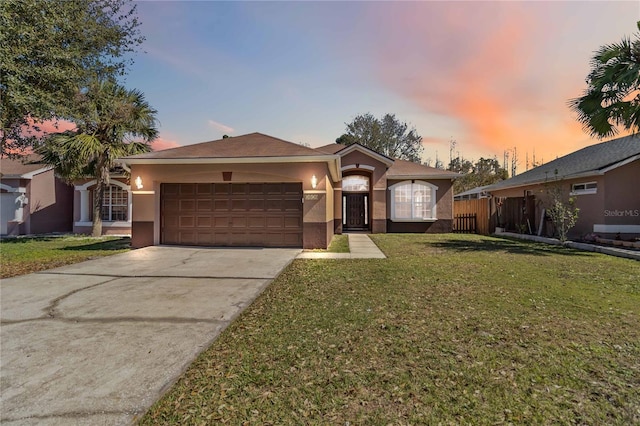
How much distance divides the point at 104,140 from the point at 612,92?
69.7 feet

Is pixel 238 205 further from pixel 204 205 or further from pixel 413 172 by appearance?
pixel 413 172

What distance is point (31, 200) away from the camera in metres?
17.6

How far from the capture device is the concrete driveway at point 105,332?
2398 millimetres

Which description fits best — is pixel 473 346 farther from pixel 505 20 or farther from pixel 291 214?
pixel 505 20

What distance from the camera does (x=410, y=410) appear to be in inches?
90.3

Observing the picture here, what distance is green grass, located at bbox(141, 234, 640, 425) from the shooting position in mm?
2293

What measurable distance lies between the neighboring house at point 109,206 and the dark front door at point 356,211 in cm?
1297

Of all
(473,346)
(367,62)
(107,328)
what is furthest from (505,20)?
(107,328)

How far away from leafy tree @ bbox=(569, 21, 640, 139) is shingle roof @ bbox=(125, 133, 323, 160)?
9931mm

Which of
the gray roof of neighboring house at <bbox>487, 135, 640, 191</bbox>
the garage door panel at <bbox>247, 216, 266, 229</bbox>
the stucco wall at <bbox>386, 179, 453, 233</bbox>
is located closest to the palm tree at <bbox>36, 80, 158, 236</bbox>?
the garage door panel at <bbox>247, 216, 266, 229</bbox>

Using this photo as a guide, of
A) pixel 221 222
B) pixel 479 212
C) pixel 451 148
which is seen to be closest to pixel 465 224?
pixel 479 212

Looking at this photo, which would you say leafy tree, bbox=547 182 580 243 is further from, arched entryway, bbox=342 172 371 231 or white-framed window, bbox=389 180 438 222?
arched entryway, bbox=342 172 371 231

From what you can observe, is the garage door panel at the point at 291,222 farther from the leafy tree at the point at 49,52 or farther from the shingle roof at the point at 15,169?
the shingle roof at the point at 15,169

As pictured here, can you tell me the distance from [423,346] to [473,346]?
0.55 meters
